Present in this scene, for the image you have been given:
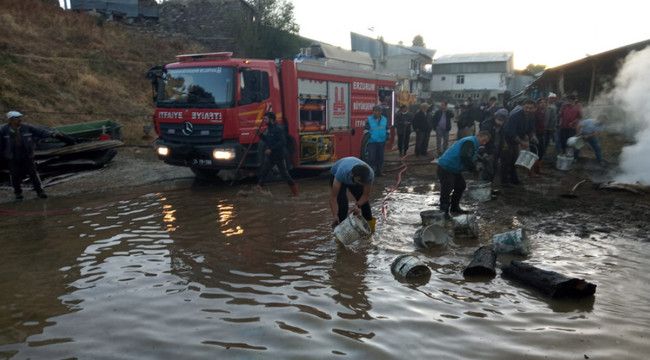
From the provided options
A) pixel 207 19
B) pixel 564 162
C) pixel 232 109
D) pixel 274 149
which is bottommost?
pixel 564 162

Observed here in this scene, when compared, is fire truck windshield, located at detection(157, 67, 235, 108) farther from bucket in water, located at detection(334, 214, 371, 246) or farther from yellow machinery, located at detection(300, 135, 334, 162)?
bucket in water, located at detection(334, 214, 371, 246)

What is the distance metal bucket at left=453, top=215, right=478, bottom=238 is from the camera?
260 inches

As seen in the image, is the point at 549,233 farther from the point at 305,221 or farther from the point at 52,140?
the point at 52,140

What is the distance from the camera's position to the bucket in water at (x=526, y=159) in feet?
32.6

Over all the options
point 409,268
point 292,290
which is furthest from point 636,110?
point 292,290

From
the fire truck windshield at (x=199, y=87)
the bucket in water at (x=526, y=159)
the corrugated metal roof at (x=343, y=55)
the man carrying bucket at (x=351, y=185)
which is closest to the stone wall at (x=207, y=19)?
the corrugated metal roof at (x=343, y=55)

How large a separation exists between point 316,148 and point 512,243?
6436mm

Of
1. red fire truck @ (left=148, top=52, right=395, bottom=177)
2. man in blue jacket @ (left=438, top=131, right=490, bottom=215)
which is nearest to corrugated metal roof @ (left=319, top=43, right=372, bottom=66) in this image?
red fire truck @ (left=148, top=52, right=395, bottom=177)

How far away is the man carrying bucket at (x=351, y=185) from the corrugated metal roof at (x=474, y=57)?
55432 millimetres

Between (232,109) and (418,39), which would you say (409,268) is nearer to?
(232,109)

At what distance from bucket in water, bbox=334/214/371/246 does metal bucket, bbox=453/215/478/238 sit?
5.27 feet

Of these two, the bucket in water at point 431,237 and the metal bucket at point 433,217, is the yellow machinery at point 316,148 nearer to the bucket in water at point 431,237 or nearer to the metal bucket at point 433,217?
the metal bucket at point 433,217

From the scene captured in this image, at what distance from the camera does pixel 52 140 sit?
11.5 metres

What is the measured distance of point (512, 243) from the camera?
586 centimetres
